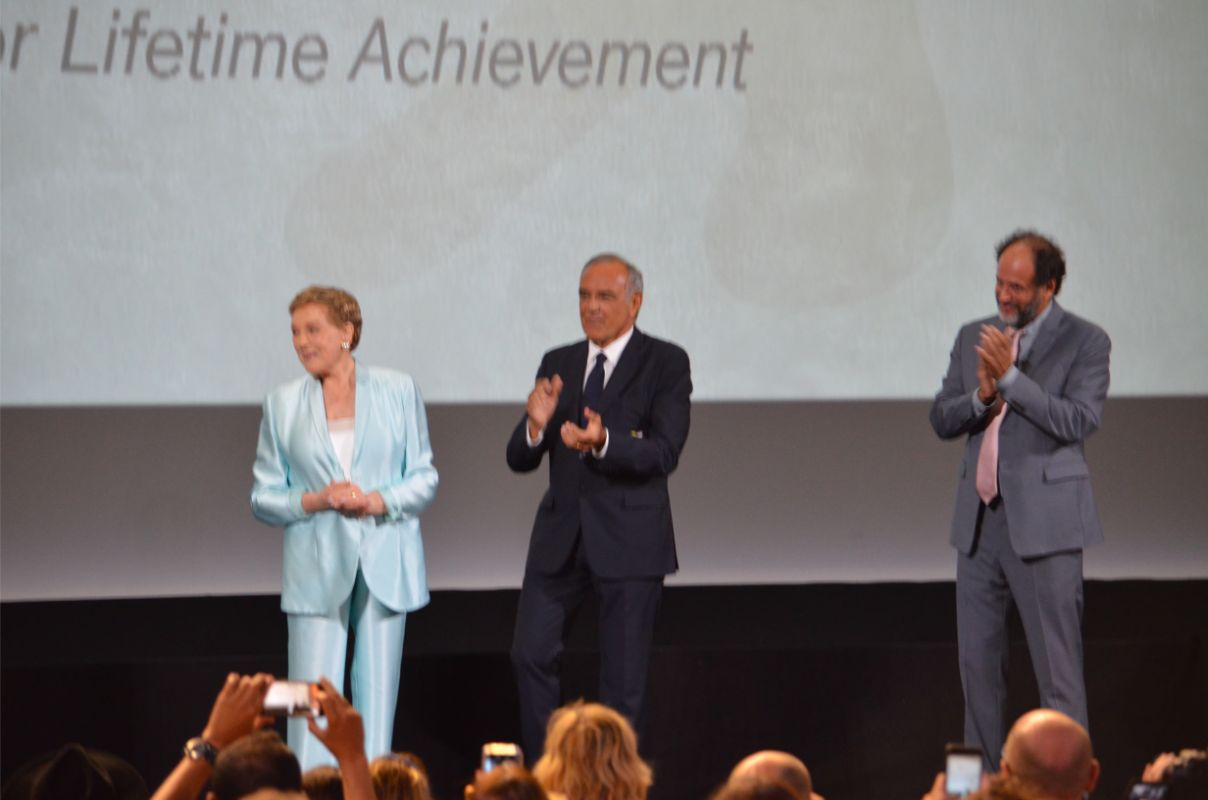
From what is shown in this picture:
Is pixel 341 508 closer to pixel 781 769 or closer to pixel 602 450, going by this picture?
pixel 602 450

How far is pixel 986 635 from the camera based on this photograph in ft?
12.5

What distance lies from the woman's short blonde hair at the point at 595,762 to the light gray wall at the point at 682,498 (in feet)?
9.80

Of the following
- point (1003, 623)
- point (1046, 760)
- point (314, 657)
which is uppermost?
point (1003, 623)

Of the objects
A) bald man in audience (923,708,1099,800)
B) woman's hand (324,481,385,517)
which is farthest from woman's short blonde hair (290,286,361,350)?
bald man in audience (923,708,1099,800)

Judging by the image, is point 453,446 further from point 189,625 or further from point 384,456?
point 384,456

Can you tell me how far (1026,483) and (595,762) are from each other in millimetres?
1670

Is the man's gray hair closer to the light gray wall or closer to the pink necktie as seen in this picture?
the pink necktie

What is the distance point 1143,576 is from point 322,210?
3.16 metres

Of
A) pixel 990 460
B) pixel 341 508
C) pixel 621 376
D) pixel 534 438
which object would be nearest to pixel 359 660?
pixel 341 508

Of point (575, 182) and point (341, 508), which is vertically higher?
point (575, 182)

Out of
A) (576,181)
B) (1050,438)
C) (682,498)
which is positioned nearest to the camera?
(1050,438)

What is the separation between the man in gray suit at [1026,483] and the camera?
12.2ft

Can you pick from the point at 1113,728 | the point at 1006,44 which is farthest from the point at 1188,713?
the point at 1006,44

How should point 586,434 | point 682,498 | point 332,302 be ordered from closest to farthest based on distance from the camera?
point 586,434
point 332,302
point 682,498
